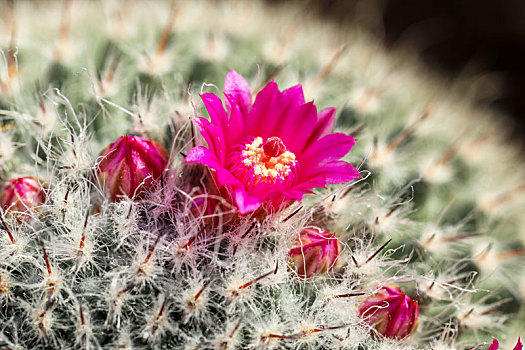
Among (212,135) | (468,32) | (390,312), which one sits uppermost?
(212,135)

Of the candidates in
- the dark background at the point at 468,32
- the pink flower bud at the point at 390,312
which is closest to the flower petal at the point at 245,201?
the pink flower bud at the point at 390,312

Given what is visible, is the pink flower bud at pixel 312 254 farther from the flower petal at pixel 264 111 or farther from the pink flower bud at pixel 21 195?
the pink flower bud at pixel 21 195

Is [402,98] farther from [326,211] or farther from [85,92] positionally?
[85,92]

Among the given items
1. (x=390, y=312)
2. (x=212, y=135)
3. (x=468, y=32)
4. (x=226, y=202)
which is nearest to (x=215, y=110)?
(x=212, y=135)

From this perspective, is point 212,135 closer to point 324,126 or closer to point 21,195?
point 324,126

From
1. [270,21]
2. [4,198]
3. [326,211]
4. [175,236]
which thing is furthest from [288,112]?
[270,21]

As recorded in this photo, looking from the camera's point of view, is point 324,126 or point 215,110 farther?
point 324,126
